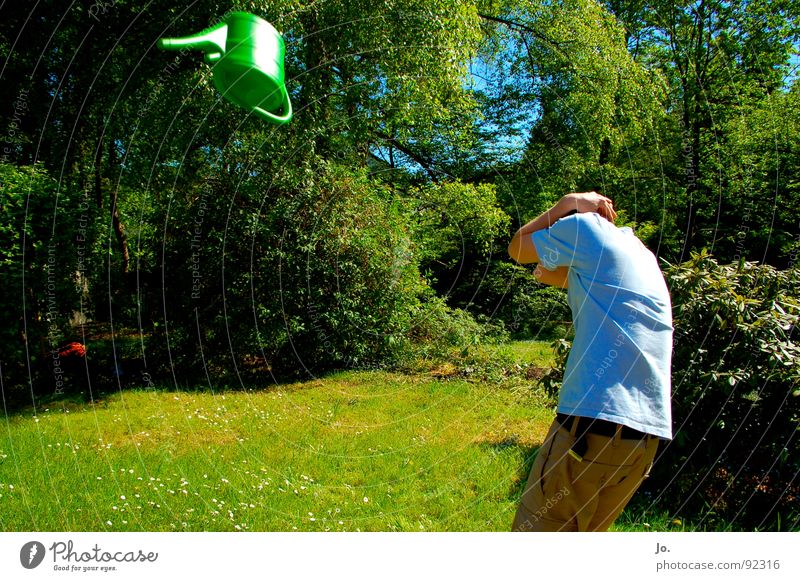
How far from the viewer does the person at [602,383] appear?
210cm

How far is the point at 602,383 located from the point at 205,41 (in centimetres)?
263

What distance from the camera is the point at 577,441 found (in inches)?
83.4

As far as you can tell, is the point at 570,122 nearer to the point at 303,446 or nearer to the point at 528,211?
the point at 528,211

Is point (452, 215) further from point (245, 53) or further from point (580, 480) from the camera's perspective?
point (580, 480)

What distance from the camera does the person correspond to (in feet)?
6.90

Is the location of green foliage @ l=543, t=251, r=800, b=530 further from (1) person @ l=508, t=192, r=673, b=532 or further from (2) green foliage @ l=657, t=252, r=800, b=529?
(1) person @ l=508, t=192, r=673, b=532

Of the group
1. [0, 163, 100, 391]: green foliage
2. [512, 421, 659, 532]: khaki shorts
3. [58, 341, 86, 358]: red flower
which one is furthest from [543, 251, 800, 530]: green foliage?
[58, 341, 86, 358]: red flower

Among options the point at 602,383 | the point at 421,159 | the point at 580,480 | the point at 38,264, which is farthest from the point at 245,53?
the point at 421,159

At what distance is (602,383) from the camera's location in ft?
6.93

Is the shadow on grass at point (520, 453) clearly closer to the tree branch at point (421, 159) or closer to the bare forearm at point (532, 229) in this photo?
the bare forearm at point (532, 229)

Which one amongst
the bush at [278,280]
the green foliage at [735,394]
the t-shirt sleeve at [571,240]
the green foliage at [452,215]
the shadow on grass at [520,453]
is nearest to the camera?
the t-shirt sleeve at [571,240]

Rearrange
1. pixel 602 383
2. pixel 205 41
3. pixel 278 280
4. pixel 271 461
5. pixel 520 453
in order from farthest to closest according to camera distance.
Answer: pixel 278 280 < pixel 520 453 < pixel 271 461 < pixel 205 41 < pixel 602 383

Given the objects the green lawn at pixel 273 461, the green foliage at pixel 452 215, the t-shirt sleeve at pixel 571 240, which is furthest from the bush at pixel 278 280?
the t-shirt sleeve at pixel 571 240

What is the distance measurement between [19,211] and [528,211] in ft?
27.6
